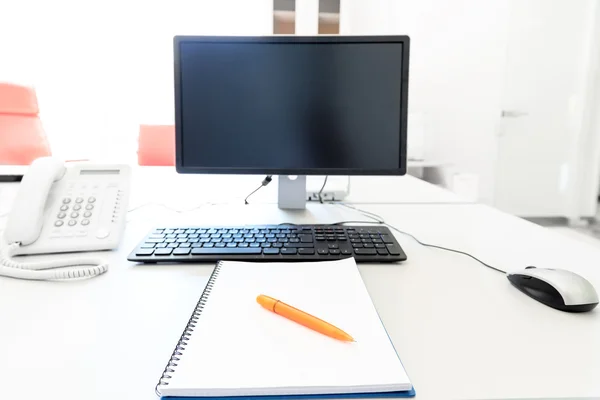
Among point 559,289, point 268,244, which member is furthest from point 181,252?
point 559,289

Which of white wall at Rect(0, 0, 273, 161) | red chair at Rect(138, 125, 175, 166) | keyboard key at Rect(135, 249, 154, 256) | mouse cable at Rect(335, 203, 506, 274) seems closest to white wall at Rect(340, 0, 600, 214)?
white wall at Rect(0, 0, 273, 161)

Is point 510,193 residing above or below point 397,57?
→ below

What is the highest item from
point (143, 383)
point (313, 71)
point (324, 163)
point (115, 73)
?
point (115, 73)

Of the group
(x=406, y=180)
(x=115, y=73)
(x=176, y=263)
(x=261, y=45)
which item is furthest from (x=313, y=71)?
(x=115, y=73)

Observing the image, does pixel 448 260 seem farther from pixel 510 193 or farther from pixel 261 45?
pixel 510 193

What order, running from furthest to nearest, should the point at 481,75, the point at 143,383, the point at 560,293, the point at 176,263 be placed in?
the point at 481,75
the point at 176,263
the point at 560,293
the point at 143,383

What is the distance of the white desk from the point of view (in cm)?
39

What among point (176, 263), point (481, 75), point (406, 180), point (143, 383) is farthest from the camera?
point (481, 75)

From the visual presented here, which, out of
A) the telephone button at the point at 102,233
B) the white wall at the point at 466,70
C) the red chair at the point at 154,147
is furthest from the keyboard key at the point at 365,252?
the white wall at the point at 466,70

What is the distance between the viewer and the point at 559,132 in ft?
10.9

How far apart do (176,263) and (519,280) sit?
555mm

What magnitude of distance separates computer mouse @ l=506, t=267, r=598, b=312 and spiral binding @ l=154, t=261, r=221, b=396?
1.51 feet

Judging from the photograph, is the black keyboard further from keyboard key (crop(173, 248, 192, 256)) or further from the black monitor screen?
the black monitor screen

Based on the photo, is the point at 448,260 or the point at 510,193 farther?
the point at 510,193
